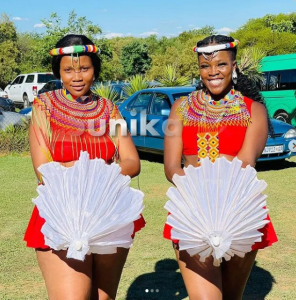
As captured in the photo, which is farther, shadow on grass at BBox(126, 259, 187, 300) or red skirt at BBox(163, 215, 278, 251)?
shadow on grass at BBox(126, 259, 187, 300)

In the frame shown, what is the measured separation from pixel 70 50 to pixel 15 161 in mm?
8680

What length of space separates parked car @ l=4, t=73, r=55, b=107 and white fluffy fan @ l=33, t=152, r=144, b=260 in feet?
71.0

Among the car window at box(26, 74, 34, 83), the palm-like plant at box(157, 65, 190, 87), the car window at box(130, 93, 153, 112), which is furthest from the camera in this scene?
the car window at box(26, 74, 34, 83)

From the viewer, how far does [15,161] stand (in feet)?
36.2

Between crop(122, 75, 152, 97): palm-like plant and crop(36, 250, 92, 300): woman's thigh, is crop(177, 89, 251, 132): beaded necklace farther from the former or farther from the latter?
crop(122, 75, 152, 97): palm-like plant

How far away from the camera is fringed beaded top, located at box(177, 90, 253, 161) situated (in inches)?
106

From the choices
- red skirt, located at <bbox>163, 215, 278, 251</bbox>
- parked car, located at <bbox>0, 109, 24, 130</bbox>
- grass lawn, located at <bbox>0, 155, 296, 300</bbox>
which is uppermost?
red skirt, located at <bbox>163, 215, 278, 251</bbox>

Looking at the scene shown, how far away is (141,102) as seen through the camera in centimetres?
1095

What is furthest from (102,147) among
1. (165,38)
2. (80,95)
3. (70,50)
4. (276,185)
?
(165,38)

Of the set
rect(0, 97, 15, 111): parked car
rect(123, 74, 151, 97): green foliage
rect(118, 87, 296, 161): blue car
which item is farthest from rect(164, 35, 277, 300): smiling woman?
rect(0, 97, 15, 111): parked car

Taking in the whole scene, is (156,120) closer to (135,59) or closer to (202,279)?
(202,279)

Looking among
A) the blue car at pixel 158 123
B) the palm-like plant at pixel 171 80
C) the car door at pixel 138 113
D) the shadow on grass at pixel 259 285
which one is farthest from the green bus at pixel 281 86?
the shadow on grass at pixel 259 285

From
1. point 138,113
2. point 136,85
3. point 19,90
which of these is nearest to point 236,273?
point 138,113

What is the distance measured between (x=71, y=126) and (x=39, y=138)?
0.18m
